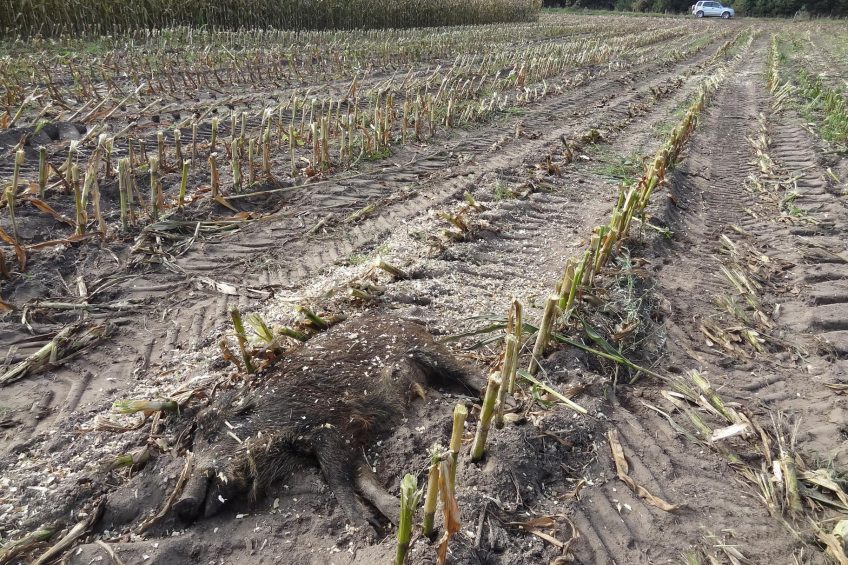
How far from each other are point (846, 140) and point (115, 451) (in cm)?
1078

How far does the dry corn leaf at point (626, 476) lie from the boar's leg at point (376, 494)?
1.16 meters

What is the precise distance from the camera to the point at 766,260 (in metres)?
5.21

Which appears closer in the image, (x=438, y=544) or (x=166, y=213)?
(x=438, y=544)

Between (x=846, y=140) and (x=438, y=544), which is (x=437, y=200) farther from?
(x=846, y=140)

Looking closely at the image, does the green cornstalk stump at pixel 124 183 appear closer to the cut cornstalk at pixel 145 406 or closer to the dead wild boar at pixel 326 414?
the cut cornstalk at pixel 145 406

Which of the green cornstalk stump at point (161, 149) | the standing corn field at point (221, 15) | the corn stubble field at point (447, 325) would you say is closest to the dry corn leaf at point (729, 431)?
the corn stubble field at point (447, 325)

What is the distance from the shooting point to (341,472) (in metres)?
2.68

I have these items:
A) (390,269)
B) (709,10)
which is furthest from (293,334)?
(709,10)

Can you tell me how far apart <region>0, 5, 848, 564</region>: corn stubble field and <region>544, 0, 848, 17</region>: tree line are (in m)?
47.7

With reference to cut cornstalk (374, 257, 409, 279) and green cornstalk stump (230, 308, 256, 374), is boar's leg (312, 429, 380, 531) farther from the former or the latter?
cut cornstalk (374, 257, 409, 279)

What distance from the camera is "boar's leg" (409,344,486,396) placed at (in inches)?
131

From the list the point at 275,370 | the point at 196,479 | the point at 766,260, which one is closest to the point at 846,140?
the point at 766,260

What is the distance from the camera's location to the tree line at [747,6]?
44844 millimetres

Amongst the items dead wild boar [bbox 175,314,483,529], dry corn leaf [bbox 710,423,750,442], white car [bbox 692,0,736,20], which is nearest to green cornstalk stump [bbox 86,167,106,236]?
dead wild boar [bbox 175,314,483,529]
